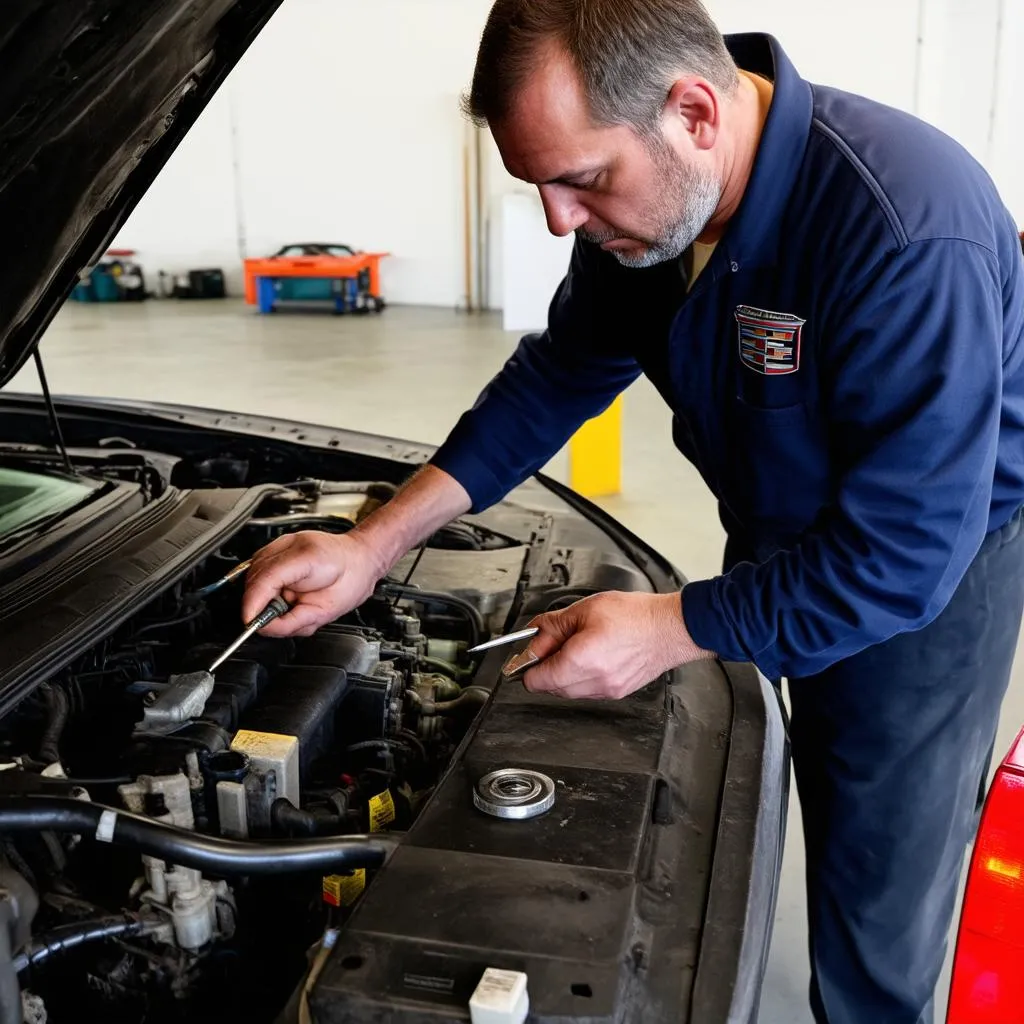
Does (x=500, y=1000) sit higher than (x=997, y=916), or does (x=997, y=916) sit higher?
(x=500, y=1000)

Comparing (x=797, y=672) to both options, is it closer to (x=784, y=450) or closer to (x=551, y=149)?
(x=784, y=450)

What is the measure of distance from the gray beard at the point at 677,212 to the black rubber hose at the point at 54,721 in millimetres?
881

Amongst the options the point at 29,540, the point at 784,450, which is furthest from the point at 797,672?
the point at 29,540

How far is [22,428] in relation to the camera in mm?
2584

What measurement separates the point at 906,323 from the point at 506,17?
523 mm

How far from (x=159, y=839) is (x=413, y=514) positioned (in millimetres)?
715

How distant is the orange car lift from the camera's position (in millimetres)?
9070

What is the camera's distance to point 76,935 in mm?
1054

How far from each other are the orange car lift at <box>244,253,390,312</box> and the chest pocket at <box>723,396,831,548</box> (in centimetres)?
802

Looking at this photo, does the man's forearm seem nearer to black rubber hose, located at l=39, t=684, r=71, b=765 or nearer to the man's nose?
black rubber hose, located at l=39, t=684, r=71, b=765

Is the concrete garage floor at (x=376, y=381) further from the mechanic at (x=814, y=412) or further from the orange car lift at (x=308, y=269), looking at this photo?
the mechanic at (x=814, y=412)

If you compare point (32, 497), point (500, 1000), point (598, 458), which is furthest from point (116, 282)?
point (500, 1000)

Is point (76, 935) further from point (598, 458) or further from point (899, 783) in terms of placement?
point (598, 458)

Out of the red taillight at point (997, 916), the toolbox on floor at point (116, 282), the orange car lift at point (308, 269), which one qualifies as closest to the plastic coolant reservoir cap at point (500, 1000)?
the red taillight at point (997, 916)
